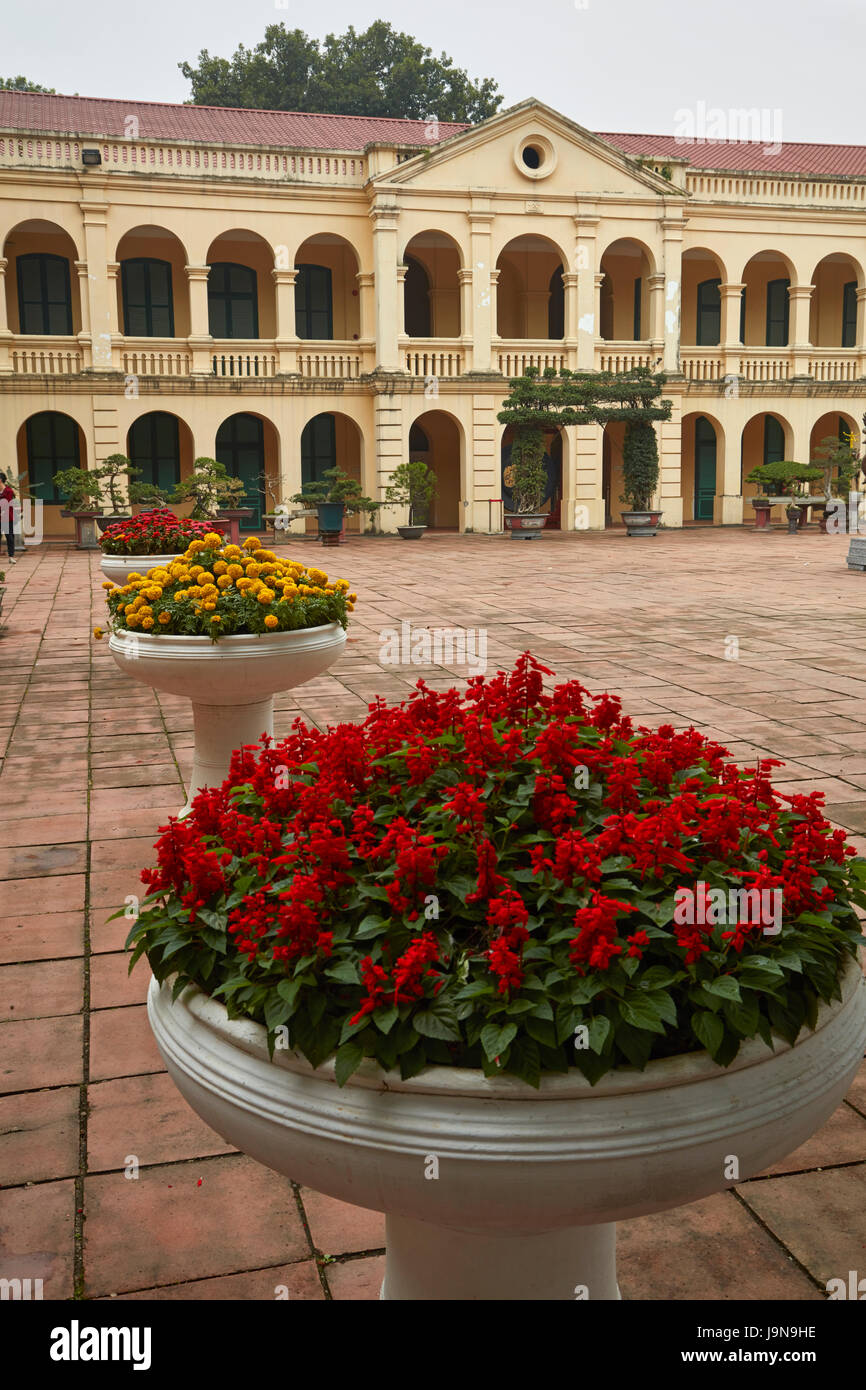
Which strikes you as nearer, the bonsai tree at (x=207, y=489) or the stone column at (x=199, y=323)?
the bonsai tree at (x=207, y=489)

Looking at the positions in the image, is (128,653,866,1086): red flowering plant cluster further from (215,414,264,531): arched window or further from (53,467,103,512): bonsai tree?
(215,414,264,531): arched window

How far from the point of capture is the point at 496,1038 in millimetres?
1688

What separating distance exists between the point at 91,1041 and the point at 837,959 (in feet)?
7.74

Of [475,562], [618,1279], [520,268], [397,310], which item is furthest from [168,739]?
[520,268]

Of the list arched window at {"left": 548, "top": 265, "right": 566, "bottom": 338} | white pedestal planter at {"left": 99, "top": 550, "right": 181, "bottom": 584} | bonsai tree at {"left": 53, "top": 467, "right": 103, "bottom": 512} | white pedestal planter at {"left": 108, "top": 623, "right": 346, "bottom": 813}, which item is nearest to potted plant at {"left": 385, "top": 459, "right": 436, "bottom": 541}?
bonsai tree at {"left": 53, "top": 467, "right": 103, "bottom": 512}

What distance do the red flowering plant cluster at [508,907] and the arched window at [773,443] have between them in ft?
98.7

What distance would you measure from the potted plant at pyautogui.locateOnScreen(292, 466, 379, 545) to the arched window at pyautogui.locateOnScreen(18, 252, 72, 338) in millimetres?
6809

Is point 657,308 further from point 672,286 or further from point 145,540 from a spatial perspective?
point 145,540

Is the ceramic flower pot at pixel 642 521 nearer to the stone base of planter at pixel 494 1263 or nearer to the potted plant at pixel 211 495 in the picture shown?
the potted plant at pixel 211 495

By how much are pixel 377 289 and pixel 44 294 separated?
7.09 m

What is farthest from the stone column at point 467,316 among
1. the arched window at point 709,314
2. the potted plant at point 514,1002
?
the potted plant at point 514,1002

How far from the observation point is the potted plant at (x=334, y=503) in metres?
23.4

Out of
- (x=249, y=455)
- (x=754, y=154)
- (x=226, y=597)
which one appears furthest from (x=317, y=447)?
(x=226, y=597)

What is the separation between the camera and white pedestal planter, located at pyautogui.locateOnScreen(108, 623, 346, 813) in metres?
5.04
